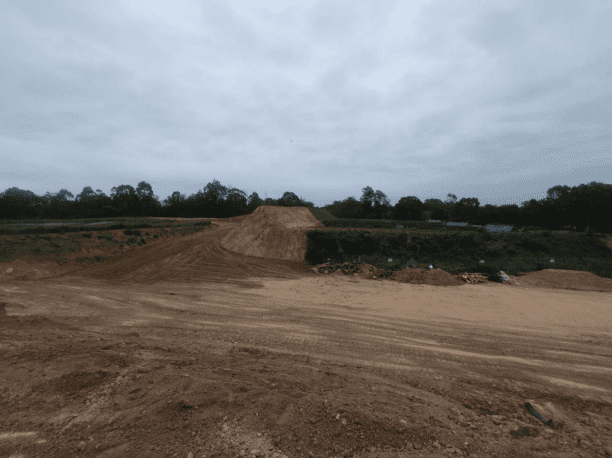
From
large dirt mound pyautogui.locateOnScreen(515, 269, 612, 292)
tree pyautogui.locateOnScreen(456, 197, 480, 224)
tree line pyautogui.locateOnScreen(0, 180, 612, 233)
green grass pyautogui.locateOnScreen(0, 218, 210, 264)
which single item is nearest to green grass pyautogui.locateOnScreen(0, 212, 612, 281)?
green grass pyautogui.locateOnScreen(0, 218, 210, 264)

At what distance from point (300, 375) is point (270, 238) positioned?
18.5m

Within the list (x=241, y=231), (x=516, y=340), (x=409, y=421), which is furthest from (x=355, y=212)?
(x=409, y=421)

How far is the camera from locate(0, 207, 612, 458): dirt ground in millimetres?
3010

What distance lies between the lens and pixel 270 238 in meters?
22.8

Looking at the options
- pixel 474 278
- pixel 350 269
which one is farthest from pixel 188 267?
pixel 474 278

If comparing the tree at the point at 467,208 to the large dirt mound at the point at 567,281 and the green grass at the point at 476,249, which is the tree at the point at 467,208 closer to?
the green grass at the point at 476,249

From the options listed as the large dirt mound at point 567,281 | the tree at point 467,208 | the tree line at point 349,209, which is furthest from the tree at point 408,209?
the large dirt mound at point 567,281

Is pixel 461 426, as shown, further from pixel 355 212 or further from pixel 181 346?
pixel 355 212

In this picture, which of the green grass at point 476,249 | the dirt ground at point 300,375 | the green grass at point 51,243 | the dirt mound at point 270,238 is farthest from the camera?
the dirt mound at point 270,238

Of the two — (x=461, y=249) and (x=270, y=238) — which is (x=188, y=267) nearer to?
(x=270, y=238)

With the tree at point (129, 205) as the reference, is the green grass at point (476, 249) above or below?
below

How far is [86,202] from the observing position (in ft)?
204

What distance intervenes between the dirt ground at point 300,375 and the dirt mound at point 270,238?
1032 cm

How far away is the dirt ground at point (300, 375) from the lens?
9.87 ft
